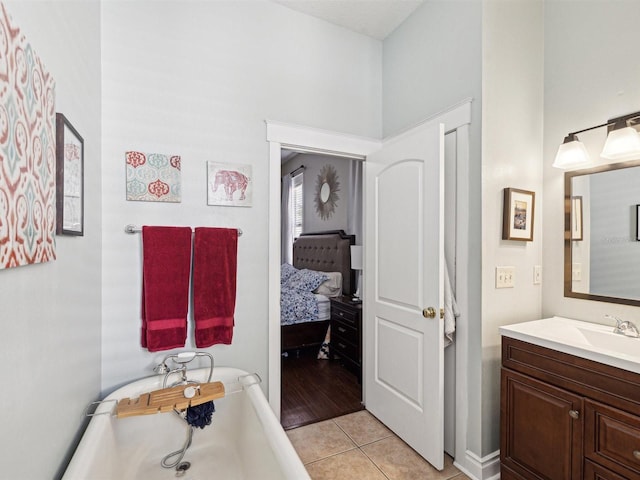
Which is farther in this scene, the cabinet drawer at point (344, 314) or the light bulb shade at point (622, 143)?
the cabinet drawer at point (344, 314)

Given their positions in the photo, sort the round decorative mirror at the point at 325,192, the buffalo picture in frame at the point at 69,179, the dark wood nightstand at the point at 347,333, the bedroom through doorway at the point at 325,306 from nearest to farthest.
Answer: the buffalo picture in frame at the point at 69,179 → the bedroom through doorway at the point at 325,306 → the dark wood nightstand at the point at 347,333 → the round decorative mirror at the point at 325,192

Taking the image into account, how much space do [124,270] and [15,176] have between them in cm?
115

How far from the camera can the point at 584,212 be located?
5.98 ft

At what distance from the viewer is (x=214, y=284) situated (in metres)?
1.92

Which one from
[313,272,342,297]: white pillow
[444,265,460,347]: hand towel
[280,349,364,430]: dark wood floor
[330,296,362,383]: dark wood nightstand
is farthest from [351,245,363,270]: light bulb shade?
[444,265,460,347]: hand towel

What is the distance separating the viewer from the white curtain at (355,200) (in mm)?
3637

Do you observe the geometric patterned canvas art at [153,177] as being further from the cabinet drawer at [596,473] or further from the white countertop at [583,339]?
the cabinet drawer at [596,473]

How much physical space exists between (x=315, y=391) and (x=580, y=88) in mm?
2880

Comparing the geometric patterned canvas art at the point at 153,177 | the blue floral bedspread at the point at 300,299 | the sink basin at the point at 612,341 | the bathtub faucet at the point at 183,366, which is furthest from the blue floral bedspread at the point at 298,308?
the sink basin at the point at 612,341

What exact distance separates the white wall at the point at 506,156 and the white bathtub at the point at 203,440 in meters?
1.24

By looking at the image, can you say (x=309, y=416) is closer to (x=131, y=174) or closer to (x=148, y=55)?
(x=131, y=174)

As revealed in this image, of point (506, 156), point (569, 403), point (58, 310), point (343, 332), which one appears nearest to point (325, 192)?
point (343, 332)

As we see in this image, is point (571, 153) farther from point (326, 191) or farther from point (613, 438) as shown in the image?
point (326, 191)

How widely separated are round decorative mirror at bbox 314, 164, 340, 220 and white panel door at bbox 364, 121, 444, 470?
181 centimetres
